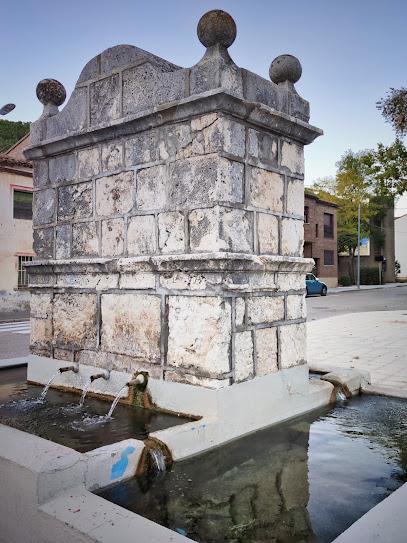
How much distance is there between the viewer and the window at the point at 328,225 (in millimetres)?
36156

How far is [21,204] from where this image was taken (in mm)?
18594

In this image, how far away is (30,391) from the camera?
4414 millimetres

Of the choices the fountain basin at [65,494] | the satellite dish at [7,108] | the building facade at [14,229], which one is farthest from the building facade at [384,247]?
the fountain basin at [65,494]

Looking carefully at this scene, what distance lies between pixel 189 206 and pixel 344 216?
38206 millimetres

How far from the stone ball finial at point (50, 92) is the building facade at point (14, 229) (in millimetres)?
14255

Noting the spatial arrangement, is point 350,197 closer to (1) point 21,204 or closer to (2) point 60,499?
(1) point 21,204

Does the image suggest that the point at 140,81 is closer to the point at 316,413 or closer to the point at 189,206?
the point at 189,206

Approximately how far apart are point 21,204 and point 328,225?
24.6 metres

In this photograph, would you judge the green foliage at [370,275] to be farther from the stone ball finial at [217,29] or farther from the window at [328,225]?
the stone ball finial at [217,29]

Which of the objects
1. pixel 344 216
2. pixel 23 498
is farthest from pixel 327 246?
pixel 23 498

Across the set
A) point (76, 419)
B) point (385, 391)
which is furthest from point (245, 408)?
point (385, 391)

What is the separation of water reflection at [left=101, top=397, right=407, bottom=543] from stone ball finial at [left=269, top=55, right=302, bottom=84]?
9.42 ft

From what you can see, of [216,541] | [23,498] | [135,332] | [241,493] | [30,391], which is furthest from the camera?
[30,391]

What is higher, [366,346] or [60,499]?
[60,499]
